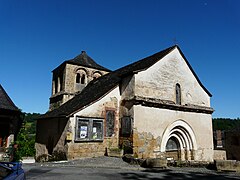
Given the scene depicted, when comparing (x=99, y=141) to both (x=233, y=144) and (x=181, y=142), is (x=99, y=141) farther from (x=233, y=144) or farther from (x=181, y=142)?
(x=233, y=144)

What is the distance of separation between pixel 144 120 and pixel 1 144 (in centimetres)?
→ 938

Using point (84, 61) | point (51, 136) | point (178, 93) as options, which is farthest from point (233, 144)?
point (51, 136)

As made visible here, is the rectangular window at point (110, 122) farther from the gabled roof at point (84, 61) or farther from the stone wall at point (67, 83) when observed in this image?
the gabled roof at point (84, 61)

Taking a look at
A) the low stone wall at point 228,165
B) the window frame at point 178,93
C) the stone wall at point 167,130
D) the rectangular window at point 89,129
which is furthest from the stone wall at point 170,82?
the low stone wall at point 228,165

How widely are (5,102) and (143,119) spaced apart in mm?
9234

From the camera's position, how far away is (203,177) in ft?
26.4

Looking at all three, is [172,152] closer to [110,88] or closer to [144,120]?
[144,120]

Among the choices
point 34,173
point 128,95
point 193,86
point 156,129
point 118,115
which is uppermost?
point 193,86

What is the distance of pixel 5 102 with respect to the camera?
14234 mm

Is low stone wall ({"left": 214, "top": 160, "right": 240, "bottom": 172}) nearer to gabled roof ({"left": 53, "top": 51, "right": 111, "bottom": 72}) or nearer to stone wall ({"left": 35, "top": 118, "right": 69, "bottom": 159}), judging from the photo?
stone wall ({"left": 35, "top": 118, "right": 69, "bottom": 159})

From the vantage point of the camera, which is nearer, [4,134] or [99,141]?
[99,141]

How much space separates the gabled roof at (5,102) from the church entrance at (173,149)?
10912 millimetres

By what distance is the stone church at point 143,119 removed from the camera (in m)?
13.2

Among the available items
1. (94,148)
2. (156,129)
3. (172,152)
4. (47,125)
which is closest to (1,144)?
(47,125)
